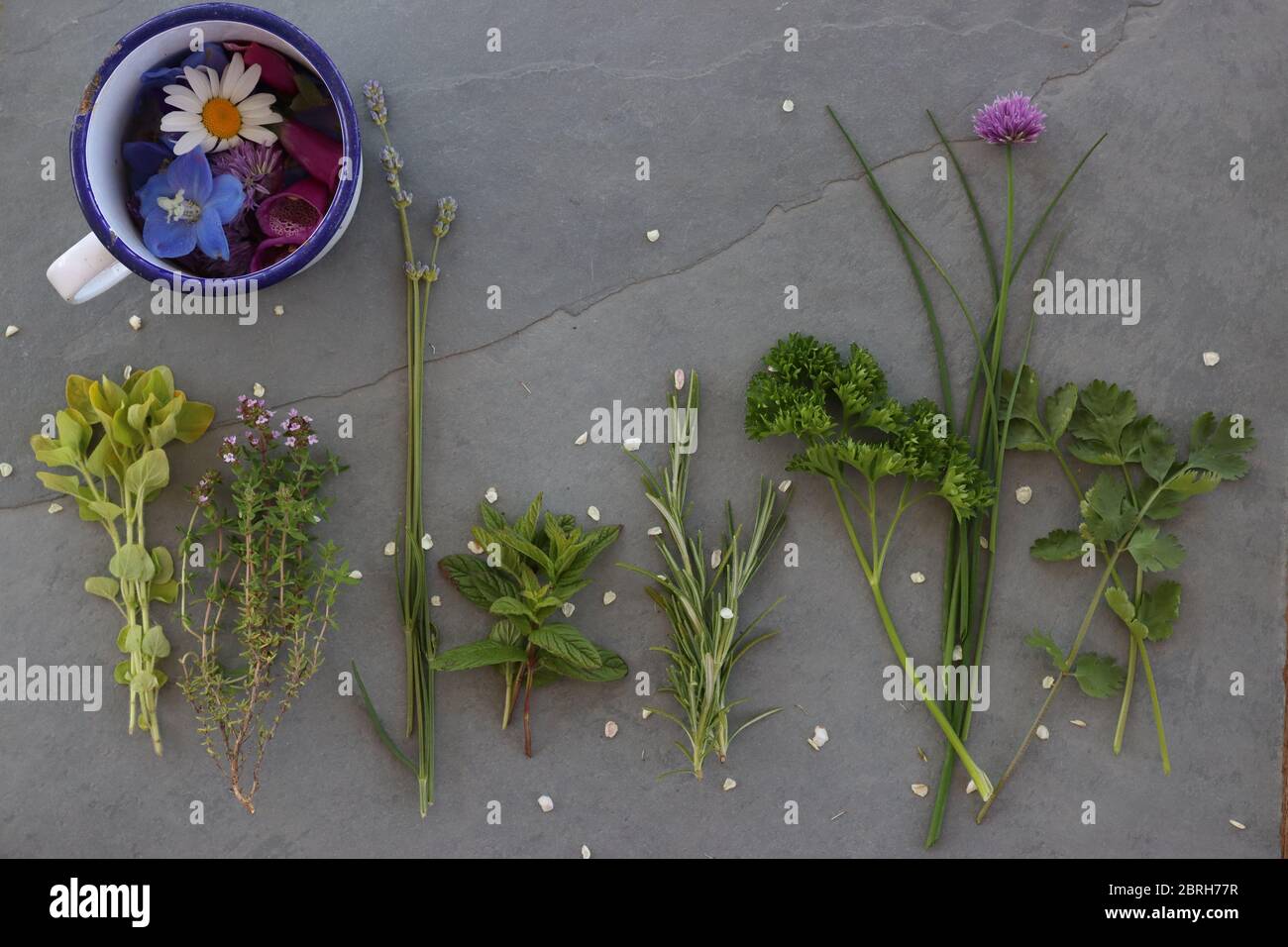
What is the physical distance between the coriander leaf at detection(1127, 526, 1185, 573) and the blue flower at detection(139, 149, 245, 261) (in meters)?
1.08

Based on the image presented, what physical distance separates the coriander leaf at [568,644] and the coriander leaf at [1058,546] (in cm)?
54

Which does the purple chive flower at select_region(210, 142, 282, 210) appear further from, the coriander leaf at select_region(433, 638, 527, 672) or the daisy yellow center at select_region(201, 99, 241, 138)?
the coriander leaf at select_region(433, 638, 527, 672)

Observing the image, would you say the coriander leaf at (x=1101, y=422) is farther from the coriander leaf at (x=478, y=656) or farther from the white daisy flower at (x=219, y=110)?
the white daisy flower at (x=219, y=110)

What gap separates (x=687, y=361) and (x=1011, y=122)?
462 mm

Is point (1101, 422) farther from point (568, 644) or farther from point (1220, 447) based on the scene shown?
point (568, 644)

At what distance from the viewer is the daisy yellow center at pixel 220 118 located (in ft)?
3.37

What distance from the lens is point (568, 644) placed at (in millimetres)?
1078

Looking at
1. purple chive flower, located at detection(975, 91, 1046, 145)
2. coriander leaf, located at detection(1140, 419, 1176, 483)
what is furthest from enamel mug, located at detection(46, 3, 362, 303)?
coriander leaf, located at detection(1140, 419, 1176, 483)

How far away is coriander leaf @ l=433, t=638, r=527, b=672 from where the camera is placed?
1080mm

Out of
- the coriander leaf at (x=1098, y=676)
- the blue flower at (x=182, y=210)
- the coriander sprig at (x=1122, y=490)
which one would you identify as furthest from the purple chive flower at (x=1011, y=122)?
the blue flower at (x=182, y=210)

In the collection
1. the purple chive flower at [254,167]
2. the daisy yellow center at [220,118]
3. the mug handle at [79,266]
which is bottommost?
the mug handle at [79,266]

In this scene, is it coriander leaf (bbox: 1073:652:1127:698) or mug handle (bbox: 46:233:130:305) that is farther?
coriander leaf (bbox: 1073:652:1127:698)

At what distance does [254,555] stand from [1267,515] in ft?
3.99
